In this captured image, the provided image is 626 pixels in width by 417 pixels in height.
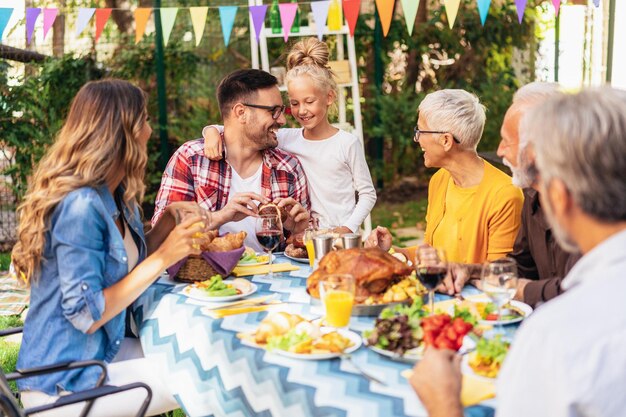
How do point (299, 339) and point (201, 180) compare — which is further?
point (201, 180)

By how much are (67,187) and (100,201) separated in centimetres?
11

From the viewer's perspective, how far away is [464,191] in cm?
336

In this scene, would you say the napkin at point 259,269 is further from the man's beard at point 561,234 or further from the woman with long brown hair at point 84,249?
the man's beard at point 561,234

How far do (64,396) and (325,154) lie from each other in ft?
7.63

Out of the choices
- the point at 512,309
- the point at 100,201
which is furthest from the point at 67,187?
the point at 512,309

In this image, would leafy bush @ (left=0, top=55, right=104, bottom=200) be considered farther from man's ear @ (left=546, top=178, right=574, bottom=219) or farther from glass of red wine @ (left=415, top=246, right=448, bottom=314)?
man's ear @ (left=546, top=178, right=574, bottom=219)

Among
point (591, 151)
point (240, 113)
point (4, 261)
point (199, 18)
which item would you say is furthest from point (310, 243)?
point (4, 261)

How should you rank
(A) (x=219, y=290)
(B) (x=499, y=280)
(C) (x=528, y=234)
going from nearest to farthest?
(B) (x=499, y=280)
(A) (x=219, y=290)
(C) (x=528, y=234)

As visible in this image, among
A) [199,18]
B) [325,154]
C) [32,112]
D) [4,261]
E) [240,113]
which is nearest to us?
[240,113]

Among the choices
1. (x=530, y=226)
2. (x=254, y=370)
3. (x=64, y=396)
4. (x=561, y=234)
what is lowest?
(x=64, y=396)

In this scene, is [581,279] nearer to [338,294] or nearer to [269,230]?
[338,294]

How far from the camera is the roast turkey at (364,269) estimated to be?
2.36 metres

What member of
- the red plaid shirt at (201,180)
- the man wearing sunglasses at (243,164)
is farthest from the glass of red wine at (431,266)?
the red plaid shirt at (201,180)

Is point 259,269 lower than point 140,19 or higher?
lower
